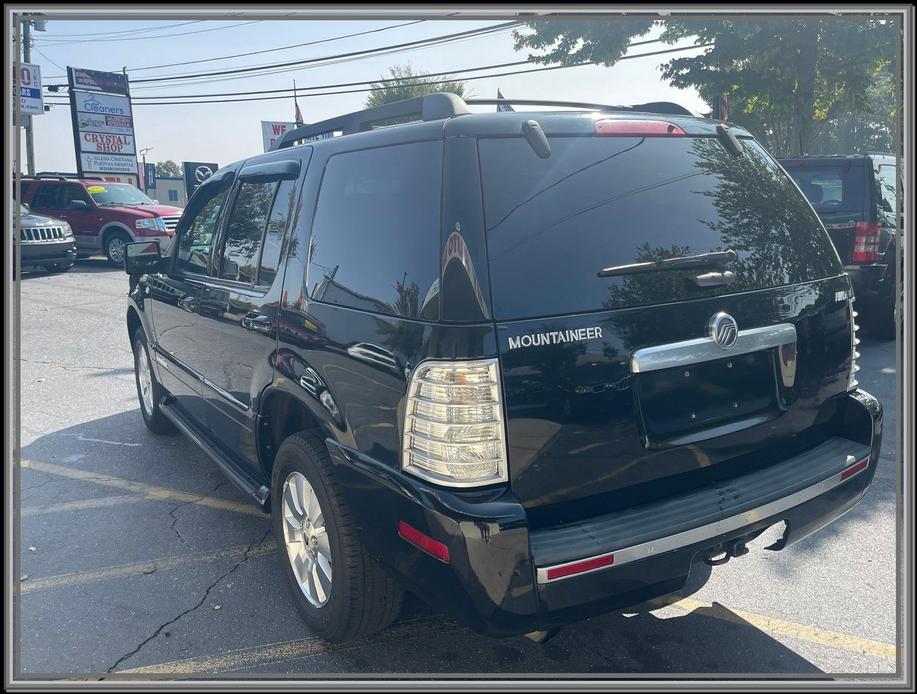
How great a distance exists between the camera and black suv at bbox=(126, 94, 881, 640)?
238cm

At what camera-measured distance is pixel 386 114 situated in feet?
10.6

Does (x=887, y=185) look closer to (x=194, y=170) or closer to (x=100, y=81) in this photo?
(x=194, y=170)

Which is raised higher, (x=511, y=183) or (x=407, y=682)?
(x=511, y=183)

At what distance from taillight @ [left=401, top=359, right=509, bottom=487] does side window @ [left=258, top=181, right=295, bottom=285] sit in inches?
53.1

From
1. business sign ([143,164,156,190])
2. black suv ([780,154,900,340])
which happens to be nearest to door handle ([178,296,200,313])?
black suv ([780,154,900,340])

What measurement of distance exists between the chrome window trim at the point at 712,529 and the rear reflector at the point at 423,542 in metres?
0.30

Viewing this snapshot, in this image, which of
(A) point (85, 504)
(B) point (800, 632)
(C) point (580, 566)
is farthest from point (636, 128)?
(A) point (85, 504)

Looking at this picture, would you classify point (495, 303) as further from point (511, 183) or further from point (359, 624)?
point (359, 624)

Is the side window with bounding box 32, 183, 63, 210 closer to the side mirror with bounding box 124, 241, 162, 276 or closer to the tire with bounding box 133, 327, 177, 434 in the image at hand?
the tire with bounding box 133, 327, 177, 434

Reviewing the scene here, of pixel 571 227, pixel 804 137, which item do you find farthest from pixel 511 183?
pixel 804 137

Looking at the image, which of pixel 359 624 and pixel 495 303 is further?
pixel 359 624

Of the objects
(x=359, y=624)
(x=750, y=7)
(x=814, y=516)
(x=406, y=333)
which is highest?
(x=750, y=7)

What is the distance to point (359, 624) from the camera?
292cm

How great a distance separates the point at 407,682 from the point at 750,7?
309 centimetres
